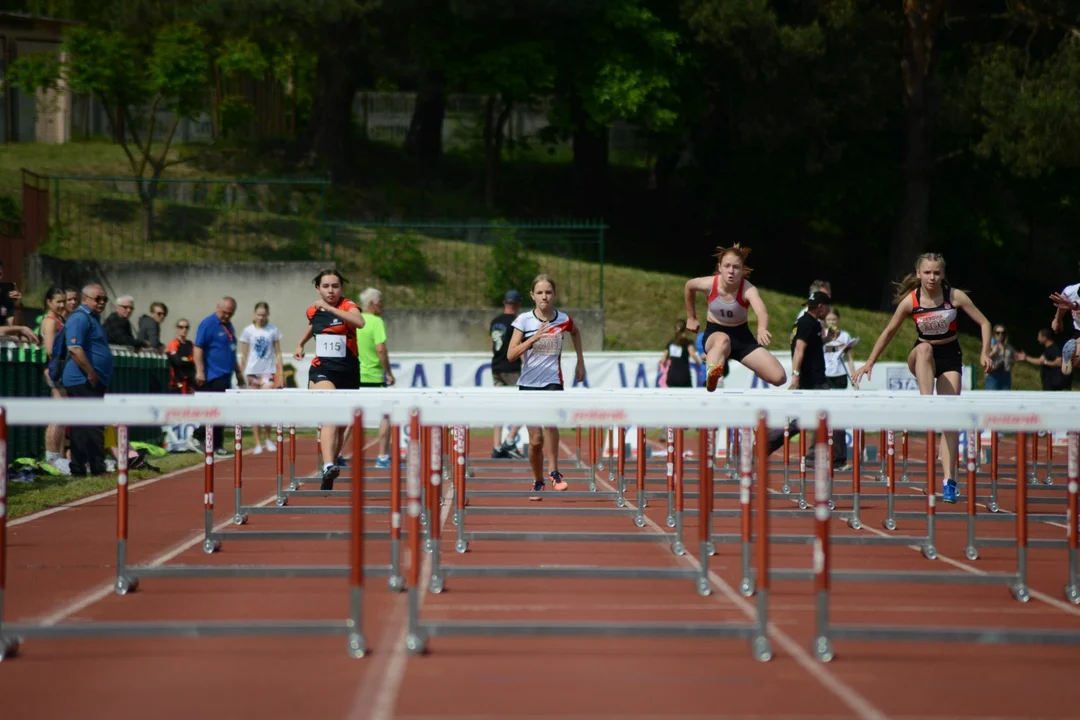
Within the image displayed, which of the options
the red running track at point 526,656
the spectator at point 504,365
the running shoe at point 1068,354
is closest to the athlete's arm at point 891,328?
the red running track at point 526,656

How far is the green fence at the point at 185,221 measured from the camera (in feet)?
92.9

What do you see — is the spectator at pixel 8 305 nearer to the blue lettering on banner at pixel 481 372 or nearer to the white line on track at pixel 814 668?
the blue lettering on banner at pixel 481 372

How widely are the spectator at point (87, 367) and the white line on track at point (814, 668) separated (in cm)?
817

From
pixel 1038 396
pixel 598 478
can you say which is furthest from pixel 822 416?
pixel 598 478

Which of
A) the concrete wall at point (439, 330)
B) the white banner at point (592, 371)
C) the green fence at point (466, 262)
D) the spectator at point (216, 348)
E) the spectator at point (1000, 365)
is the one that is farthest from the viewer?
the green fence at point (466, 262)

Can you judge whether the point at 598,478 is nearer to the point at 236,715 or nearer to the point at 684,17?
the point at 236,715

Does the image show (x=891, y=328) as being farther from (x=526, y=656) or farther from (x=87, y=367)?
(x=87, y=367)

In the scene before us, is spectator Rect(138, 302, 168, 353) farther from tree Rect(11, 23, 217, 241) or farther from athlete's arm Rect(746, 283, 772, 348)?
athlete's arm Rect(746, 283, 772, 348)

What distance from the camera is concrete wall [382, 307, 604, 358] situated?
28.6m

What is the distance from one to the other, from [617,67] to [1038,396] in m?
28.5

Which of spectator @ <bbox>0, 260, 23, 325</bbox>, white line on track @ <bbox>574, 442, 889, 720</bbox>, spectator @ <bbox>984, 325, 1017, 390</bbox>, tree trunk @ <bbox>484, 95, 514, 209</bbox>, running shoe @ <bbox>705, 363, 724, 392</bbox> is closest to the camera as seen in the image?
→ white line on track @ <bbox>574, 442, 889, 720</bbox>

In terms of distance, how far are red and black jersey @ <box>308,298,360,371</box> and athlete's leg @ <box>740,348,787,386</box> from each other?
359cm

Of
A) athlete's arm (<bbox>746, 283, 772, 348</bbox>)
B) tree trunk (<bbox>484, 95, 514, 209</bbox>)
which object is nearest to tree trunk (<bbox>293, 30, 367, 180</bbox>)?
tree trunk (<bbox>484, 95, 514, 209</bbox>)

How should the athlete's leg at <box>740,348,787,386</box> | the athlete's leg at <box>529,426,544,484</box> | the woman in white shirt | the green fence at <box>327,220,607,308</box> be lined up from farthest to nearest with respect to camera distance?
the green fence at <box>327,220,607,308</box> < the woman in white shirt < the athlete's leg at <box>529,426,544,484</box> < the athlete's leg at <box>740,348,787,386</box>
